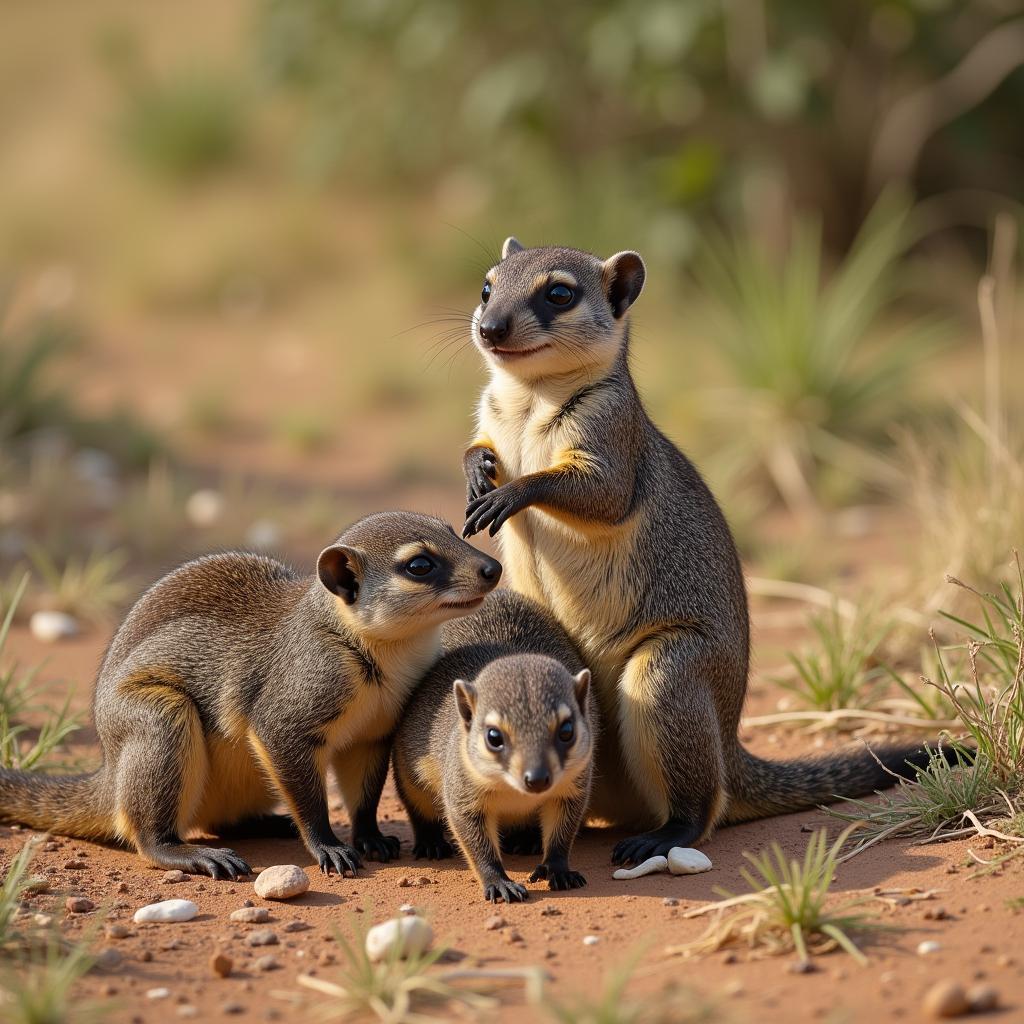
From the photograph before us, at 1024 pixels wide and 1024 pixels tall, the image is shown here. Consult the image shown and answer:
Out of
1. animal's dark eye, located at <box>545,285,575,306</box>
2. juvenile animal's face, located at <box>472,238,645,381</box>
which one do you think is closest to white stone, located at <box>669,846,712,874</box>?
juvenile animal's face, located at <box>472,238,645,381</box>

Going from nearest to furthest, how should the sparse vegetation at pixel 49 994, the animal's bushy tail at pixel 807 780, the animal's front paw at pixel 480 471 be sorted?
1. the sparse vegetation at pixel 49 994
2. the animal's bushy tail at pixel 807 780
3. the animal's front paw at pixel 480 471

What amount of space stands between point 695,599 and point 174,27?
57.8 ft

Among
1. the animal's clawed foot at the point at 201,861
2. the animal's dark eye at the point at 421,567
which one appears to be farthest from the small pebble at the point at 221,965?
the animal's dark eye at the point at 421,567

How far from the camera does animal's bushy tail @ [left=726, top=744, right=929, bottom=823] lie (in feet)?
19.5

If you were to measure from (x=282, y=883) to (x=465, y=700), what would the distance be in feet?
2.99

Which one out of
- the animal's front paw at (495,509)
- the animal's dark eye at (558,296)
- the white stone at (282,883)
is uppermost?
the animal's dark eye at (558,296)

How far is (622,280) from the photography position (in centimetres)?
627

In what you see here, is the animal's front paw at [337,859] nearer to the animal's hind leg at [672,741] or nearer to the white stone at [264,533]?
the animal's hind leg at [672,741]

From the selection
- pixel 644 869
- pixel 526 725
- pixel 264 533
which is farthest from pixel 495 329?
pixel 264 533

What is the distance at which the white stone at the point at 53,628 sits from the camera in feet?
26.4

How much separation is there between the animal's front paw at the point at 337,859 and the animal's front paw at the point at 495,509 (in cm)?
129

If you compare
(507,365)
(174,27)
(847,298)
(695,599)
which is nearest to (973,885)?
(695,599)

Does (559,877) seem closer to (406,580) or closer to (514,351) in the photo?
(406,580)

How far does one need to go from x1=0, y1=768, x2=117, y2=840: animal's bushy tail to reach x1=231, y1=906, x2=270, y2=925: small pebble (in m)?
0.96
